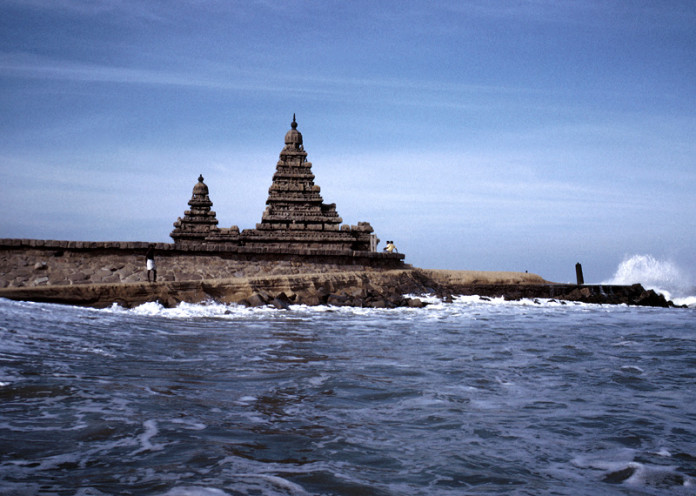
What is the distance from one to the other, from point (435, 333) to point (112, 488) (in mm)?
8196

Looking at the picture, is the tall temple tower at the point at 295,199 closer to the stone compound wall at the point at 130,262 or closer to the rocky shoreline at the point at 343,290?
the rocky shoreline at the point at 343,290

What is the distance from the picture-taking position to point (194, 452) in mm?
3445

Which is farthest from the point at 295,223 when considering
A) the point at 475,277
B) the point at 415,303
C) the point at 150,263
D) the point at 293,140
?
the point at 150,263

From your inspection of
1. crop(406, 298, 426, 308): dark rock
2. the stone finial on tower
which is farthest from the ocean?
the stone finial on tower

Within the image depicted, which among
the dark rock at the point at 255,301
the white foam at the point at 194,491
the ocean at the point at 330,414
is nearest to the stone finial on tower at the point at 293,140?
the dark rock at the point at 255,301

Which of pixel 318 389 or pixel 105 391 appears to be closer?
pixel 105 391

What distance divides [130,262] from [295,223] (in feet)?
39.5

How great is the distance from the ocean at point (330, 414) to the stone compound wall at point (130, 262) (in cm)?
526

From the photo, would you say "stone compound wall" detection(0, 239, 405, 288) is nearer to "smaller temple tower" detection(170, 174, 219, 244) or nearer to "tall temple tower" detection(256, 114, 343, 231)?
"tall temple tower" detection(256, 114, 343, 231)

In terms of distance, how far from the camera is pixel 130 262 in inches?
614

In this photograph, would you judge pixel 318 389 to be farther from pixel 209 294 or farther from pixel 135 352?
pixel 209 294

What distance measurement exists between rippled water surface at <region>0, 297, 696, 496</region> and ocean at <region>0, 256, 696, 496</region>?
0.02 m

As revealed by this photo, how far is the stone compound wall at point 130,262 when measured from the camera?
14.4m

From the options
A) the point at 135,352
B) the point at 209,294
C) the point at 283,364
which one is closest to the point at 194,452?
the point at 283,364
